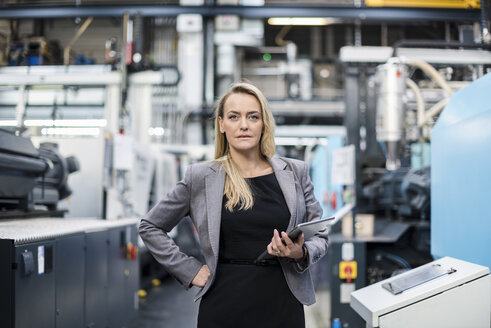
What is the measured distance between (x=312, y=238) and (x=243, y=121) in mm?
431

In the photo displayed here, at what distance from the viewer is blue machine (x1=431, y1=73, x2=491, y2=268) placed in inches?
79.4

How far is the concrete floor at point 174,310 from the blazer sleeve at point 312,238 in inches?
92.1

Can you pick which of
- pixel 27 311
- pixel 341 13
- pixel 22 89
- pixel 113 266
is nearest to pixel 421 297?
pixel 27 311

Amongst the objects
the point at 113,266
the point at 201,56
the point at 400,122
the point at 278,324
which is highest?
the point at 201,56

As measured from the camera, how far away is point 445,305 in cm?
177

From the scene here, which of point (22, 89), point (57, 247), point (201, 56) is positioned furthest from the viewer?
point (201, 56)

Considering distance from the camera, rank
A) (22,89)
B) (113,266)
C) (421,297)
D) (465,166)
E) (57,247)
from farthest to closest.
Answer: (22,89) < (113,266) < (57,247) < (465,166) < (421,297)

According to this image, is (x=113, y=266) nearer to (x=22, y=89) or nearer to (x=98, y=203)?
(x=98, y=203)

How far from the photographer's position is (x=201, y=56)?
9.05 meters

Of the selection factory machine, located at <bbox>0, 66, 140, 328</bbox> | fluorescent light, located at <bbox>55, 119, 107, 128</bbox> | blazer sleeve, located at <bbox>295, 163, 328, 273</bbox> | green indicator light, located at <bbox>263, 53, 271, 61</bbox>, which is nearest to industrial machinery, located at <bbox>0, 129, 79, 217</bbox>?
factory machine, located at <bbox>0, 66, 140, 328</bbox>

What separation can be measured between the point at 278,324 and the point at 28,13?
744cm

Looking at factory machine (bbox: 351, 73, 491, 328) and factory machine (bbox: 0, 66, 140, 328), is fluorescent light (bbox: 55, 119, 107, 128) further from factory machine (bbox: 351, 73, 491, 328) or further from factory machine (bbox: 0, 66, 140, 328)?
factory machine (bbox: 351, 73, 491, 328)

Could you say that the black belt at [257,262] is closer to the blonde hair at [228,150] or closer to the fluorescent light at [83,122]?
the blonde hair at [228,150]

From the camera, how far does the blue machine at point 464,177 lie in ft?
6.61
